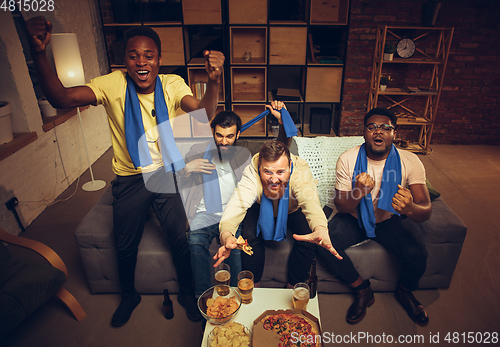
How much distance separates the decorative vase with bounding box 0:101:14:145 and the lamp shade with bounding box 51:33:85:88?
55 cm

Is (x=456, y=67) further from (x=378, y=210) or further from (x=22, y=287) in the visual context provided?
(x=22, y=287)

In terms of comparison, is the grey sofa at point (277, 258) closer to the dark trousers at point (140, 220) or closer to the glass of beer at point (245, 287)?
the dark trousers at point (140, 220)

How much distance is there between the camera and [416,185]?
1.95 meters

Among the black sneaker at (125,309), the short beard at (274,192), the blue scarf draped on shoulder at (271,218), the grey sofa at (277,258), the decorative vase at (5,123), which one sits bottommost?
the black sneaker at (125,309)

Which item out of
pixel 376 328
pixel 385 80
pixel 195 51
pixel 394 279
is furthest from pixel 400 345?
pixel 195 51

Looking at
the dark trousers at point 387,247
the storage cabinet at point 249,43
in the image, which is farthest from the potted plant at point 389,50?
the dark trousers at point 387,247

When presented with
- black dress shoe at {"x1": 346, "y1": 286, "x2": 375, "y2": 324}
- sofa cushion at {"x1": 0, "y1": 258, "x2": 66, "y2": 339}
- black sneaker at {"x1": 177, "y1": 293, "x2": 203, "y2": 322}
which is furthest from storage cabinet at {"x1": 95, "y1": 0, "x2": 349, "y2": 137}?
black dress shoe at {"x1": 346, "y1": 286, "x2": 375, "y2": 324}

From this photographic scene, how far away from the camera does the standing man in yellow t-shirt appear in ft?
Result: 5.68

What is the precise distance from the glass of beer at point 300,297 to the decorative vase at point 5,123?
2481mm

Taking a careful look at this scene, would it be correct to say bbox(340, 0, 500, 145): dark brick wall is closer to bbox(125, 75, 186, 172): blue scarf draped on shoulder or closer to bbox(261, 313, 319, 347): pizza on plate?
bbox(125, 75, 186, 172): blue scarf draped on shoulder

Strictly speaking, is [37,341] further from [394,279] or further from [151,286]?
[394,279]

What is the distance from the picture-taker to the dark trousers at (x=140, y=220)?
1874 millimetres

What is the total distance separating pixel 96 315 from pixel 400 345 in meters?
1.77

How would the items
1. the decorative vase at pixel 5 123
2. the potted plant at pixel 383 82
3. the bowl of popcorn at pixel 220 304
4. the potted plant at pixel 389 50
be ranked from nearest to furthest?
the bowl of popcorn at pixel 220 304, the decorative vase at pixel 5 123, the potted plant at pixel 389 50, the potted plant at pixel 383 82
